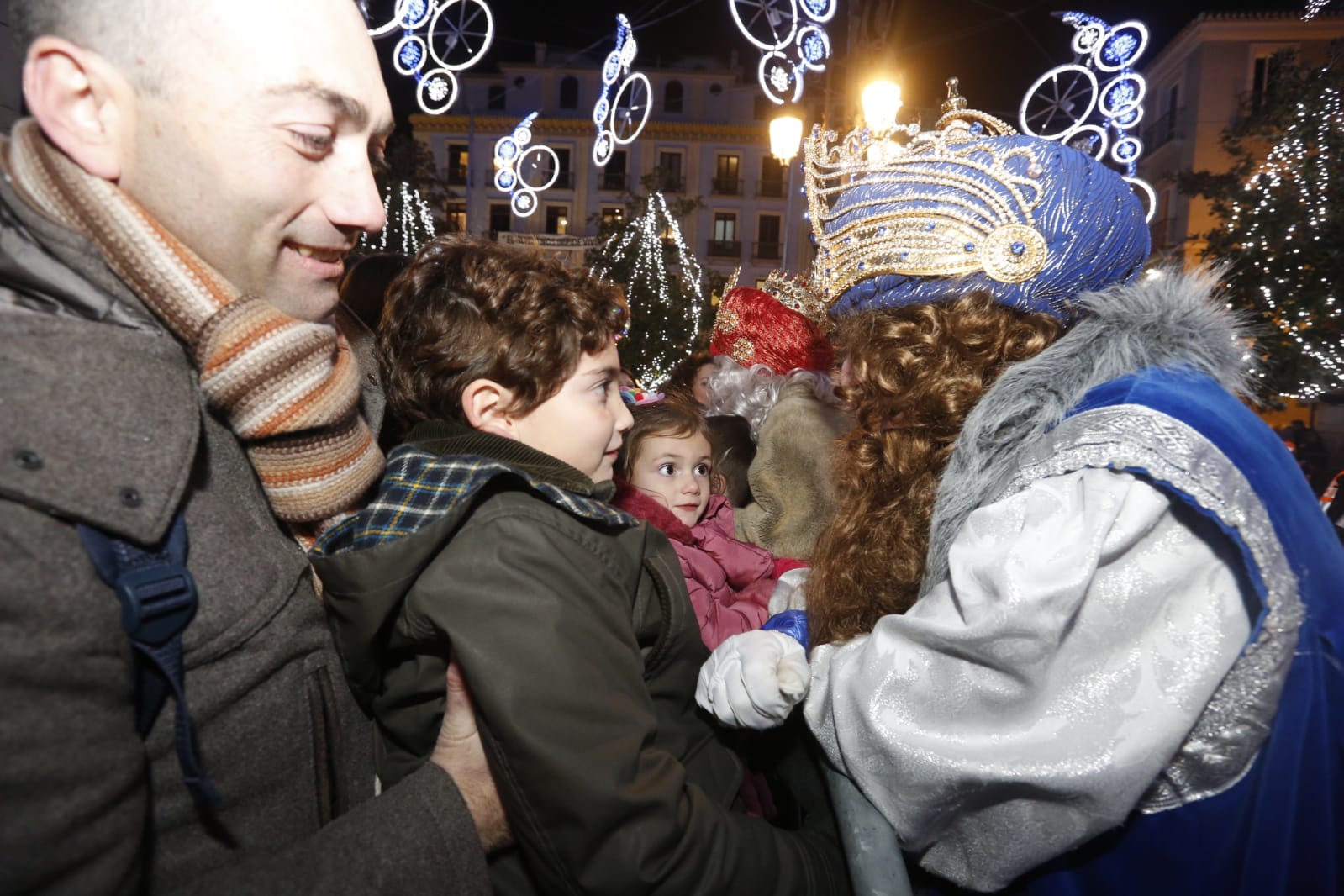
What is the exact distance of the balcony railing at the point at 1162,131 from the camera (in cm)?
2617

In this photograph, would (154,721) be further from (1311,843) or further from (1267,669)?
(1311,843)

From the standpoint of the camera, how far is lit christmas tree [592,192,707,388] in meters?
17.0

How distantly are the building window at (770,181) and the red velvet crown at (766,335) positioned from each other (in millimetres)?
40109

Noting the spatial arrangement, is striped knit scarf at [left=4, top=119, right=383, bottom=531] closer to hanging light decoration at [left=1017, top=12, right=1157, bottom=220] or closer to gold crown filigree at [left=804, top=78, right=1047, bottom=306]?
gold crown filigree at [left=804, top=78, right=1047, bottom=306]

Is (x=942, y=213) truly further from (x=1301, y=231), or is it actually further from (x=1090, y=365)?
(x=1301, y=231)

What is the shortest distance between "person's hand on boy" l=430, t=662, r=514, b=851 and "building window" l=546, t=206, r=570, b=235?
145 ft

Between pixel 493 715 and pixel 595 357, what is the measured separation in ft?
3.38

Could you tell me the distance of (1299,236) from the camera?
7617mm

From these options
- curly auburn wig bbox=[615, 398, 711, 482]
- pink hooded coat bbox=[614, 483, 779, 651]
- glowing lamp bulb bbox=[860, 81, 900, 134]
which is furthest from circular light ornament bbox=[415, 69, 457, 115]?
pink hooded coat bbox=[614, 483, 779, 651]

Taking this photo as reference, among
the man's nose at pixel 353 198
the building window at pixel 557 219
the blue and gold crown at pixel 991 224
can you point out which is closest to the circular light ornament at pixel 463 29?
the blue and gold crown at pixel 991 224

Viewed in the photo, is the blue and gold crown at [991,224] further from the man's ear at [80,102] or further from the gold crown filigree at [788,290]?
the gold crown filigree at [788,290]

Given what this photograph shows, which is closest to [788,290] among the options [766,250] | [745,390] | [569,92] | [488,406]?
[745,390]

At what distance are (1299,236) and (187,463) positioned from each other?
964cm

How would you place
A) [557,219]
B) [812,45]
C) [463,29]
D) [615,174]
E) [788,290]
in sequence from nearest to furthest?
[788,290] < [463,29] < [812,45] < [615,174] < [557,219]
